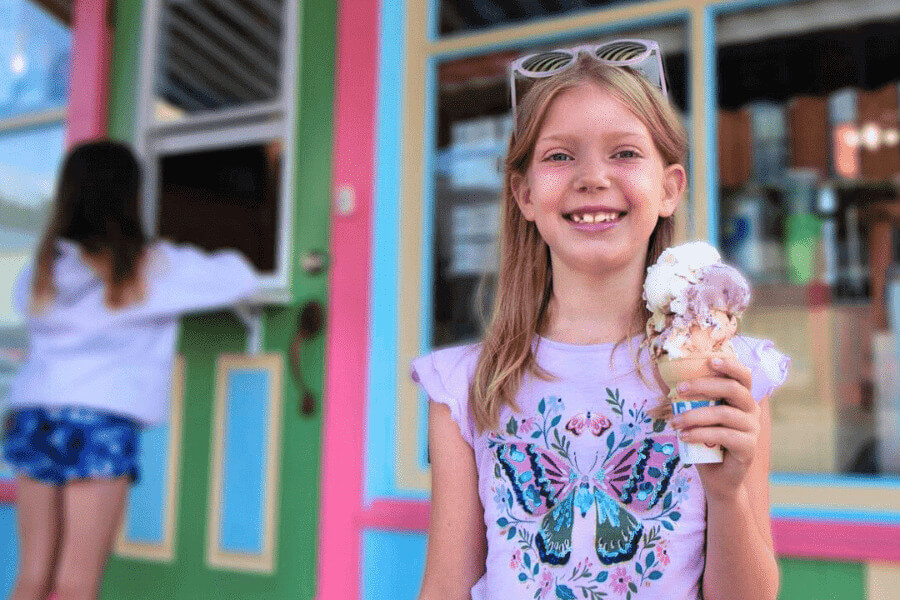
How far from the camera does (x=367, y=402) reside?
2.90m

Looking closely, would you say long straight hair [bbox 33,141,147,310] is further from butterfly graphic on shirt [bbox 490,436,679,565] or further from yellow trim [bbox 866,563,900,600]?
yellow trim [bbox 866,563,900,600]

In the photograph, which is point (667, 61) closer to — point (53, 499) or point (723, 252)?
point (723, 252)

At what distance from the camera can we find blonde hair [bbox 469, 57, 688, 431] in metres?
1.42

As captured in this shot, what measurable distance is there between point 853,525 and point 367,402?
158 centimetres

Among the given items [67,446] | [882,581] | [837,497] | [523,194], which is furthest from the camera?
[67,446]

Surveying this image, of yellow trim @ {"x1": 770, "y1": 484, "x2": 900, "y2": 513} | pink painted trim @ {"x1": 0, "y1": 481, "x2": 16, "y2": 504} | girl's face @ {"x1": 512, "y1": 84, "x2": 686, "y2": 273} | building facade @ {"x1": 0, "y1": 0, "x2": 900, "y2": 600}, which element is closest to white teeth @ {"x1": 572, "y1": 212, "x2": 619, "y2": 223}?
girl's face @ {"x1": 512, "y1": 84, "x2": 686, "y2": 273}

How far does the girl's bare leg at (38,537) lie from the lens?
264 cm

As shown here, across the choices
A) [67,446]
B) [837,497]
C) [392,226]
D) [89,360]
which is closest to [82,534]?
[67,446]

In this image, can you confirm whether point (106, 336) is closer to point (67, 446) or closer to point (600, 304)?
point (67, 446)

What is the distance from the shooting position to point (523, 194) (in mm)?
1527

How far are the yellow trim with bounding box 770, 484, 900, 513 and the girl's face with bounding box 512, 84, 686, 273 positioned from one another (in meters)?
1.37

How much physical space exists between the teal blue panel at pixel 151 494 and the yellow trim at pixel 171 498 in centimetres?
2

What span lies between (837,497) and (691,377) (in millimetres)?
1535

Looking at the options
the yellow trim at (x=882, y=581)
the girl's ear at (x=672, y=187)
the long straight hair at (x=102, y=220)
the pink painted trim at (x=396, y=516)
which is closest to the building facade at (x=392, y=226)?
the pink painted trim at (x=396, y=516)
